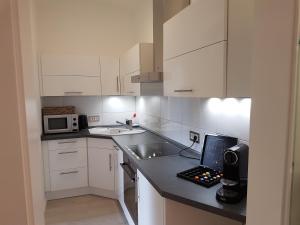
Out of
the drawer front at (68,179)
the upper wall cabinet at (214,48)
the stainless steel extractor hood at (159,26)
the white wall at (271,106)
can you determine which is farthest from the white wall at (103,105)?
the white wall at (271,106)

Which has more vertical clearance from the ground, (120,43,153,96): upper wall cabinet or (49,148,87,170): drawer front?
(120,43,153,96): upper wall cabinet

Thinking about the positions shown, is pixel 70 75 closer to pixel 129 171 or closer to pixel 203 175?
pixel 129 171

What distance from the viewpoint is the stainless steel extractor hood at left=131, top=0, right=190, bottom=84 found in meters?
1.89

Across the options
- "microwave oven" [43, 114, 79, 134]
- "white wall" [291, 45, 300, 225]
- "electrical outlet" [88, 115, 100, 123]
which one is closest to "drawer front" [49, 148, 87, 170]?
"microwave oven" [43, 114, 79, 134]

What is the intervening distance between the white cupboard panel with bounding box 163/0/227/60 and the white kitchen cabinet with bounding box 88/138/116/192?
1.68m

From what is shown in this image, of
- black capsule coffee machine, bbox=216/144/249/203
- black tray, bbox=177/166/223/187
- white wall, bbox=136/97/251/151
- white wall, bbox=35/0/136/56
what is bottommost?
black tray, bbox=177/166/223/187

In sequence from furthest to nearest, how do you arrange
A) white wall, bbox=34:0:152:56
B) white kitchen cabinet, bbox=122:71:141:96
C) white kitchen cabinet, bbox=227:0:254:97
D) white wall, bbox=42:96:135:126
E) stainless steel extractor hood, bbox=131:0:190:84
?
white wall, bbox=42:96:135:126
white wall, bbox=34:0:152:56
white kitchen cabinet, bbox=122:71:141:96
stainless steel extractor hood, bbox=131:0:190:84
white kitchen cabinet, bbox=227:0:254:97

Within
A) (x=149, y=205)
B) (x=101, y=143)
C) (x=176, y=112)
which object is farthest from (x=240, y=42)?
(x=101, y=143)

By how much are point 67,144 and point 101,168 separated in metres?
0.55

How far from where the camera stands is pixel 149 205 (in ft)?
5.20

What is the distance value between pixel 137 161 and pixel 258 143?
119cm

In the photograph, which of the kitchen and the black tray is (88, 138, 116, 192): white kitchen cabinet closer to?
the kitchen

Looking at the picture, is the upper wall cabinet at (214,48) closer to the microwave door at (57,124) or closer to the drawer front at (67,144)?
the drawer front at (67,144)

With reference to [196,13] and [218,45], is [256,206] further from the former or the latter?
[196,13]
